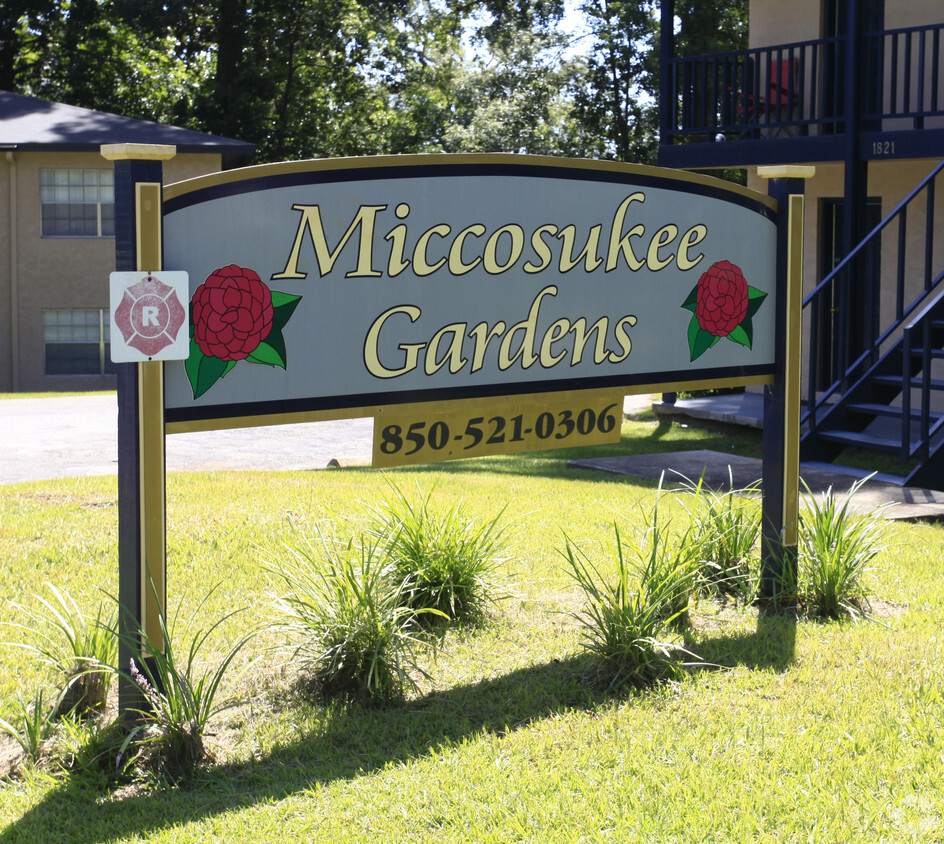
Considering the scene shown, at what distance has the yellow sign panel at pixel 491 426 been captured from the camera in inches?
184

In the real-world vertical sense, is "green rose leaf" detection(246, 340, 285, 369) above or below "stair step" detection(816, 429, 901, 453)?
above

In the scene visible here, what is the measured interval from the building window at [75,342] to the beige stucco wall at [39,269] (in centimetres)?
20

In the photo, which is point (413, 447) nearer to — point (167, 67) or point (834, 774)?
point (834, 774)

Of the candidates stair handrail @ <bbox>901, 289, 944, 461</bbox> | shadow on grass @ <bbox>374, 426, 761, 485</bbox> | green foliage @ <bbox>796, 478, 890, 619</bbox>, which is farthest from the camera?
shadow on grass @ <bbox>374, 426, 761, 485</bbox>

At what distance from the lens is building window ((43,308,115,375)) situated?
2575 centimetres

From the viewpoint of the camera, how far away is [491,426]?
496 centimetres

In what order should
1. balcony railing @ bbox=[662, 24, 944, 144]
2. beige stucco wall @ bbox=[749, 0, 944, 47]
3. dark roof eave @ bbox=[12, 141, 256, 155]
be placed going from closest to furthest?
balcony railing @ bbox=[662, 24, 944, 144]
beige stucco wall @ bbox=[749, 0, 944, 47]
dark roof eave @ bbox=[12, 141, 256, 155]

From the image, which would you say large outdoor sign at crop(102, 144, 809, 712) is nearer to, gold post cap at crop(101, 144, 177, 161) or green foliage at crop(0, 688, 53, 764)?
gold post cap at crop(101, 144, 177, 161)

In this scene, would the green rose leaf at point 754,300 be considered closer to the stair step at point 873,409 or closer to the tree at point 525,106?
the stair step at point 873,409

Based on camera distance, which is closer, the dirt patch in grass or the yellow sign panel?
the dirt patch in grass

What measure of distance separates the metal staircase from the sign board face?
13.2 feet

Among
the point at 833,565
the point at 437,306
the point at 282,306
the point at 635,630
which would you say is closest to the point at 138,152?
A: the point at 282,306

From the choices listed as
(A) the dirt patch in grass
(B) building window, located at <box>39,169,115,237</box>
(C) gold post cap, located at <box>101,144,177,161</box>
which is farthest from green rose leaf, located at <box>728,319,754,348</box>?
(B) building window, located at <box>39,169,115,237</box>

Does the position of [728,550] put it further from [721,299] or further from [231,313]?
[231,313]
